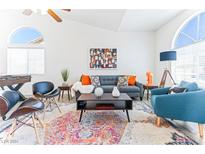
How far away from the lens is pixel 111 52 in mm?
6539

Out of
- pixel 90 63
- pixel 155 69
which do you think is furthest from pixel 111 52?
pixel 155 69

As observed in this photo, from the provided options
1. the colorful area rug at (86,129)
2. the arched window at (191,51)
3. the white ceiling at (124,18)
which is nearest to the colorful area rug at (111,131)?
the colorful area rug at (86,129)

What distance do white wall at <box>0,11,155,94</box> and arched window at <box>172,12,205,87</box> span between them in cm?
155

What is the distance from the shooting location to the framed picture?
6.50 metres

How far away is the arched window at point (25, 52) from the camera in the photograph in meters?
6.34

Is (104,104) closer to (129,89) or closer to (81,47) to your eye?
(129,89)

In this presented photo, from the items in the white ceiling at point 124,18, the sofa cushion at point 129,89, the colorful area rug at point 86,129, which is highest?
the white ceiling at point 124,18

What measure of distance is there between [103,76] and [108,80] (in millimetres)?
236

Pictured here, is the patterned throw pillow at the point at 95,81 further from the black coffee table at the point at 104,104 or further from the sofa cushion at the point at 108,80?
the black coffee table at the point at 104,104

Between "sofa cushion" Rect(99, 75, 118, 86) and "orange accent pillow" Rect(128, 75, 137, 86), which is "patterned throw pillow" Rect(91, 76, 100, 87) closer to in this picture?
"sofa cushion" Rect(99, 75, 118, 86)

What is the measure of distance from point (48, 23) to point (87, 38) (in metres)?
1.54

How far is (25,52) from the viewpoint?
21.1ft

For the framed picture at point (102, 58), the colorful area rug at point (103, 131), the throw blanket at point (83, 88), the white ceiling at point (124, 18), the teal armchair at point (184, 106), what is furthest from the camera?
the framed picture at point (102, 58)

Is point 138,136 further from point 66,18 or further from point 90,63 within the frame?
point 66,18
